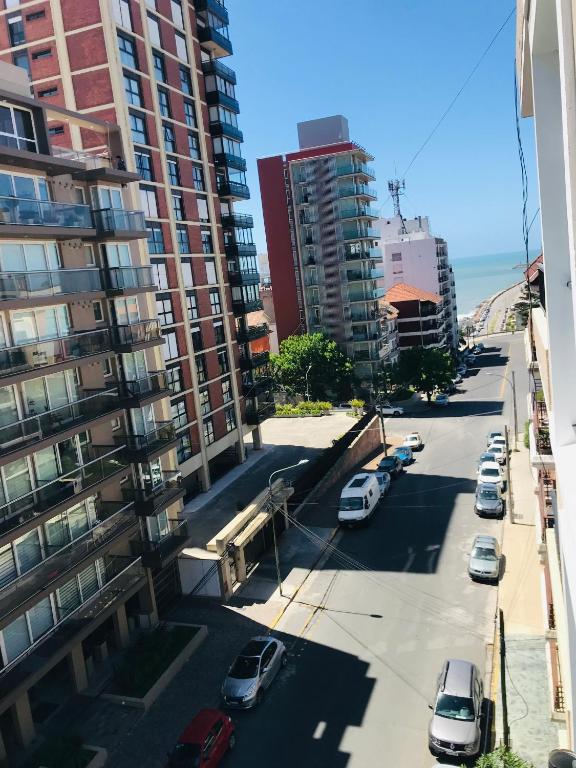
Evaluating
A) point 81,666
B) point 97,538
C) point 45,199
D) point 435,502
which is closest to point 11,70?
point 45,199

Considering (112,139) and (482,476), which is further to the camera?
(482,476)

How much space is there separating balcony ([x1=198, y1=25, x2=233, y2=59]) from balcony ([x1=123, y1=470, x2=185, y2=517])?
3024 centimetres

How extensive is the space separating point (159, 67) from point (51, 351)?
2348cm

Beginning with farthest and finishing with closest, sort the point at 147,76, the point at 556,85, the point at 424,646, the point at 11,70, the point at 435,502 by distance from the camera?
the point at 435,502 < the point at 147,76 < the point at 424,646 < the point at 11,70 < the point at 556,85

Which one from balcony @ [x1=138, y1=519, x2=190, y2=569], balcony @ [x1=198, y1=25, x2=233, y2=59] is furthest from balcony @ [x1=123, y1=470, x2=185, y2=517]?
balcony @ [x1=198, y1=25, x2=233, y2=59]

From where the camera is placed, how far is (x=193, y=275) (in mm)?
40812

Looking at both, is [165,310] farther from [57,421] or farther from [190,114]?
[57,421]

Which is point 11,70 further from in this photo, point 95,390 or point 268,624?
point 268,624

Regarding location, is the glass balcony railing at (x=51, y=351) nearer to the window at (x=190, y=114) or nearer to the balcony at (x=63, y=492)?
the balcony at (x=63, y=492)

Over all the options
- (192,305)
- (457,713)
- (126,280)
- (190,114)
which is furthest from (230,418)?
(457,713)

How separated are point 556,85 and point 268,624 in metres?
25.6

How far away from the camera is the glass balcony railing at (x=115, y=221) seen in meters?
25.2

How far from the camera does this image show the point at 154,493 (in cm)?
2698

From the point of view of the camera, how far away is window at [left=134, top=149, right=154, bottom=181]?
117ft
